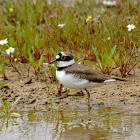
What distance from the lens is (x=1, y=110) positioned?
6.09 meters

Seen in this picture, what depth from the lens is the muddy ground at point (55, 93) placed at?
249 inches

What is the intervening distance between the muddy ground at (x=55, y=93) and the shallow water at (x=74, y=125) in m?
0.31

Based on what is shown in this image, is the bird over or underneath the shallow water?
over

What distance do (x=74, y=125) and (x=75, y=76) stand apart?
988mm

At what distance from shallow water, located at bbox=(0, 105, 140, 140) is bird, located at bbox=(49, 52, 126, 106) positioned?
43 cm

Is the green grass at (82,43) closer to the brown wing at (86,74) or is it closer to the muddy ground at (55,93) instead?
the muddy ground at (55,93)

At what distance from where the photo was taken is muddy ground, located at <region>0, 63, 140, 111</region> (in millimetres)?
6320

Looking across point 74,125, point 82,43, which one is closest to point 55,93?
point 74,125

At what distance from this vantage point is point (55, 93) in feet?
21.9

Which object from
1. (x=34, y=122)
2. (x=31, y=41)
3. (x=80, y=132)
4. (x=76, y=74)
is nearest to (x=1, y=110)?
(x=34, y=122)

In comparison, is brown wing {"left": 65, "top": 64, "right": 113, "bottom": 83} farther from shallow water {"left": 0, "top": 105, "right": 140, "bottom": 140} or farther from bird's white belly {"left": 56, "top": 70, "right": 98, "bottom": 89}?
shallow water {"left": 0, "top": 105, "right": 140, "bottom": 140}

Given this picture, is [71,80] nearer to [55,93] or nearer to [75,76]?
[75,76]

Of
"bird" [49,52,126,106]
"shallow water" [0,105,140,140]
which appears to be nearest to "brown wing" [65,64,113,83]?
"bird" [49,52,126,106]

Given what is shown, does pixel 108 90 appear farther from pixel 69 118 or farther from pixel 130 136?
pixel 130 136
